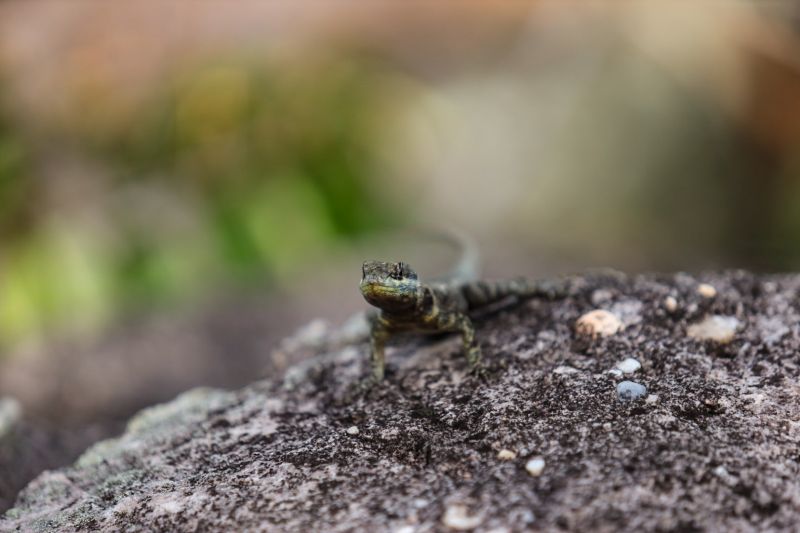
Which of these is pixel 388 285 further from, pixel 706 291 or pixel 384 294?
pixel 706 291

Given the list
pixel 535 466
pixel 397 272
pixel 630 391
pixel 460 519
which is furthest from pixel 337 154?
pixel 460 519

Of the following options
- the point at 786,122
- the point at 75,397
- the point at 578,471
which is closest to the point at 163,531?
the point at 578,471

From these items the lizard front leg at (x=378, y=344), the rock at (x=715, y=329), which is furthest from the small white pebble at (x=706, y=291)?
the lizard front leg at (x=378, y=344)

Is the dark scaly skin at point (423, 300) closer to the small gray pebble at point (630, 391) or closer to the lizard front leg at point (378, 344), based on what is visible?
the lizard front leg at point (378, 344)

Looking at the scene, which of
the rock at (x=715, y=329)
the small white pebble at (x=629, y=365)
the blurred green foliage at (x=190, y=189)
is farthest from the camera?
the blurred green foliage at (x=190, y=189)

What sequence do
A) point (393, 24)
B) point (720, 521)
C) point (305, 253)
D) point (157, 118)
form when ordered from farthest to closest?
point (393, 24)
point (157, 118)
point (305, 253)
point (720, 521)

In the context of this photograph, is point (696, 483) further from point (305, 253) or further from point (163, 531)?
point (305, 253)

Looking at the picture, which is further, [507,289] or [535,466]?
[507,289]
